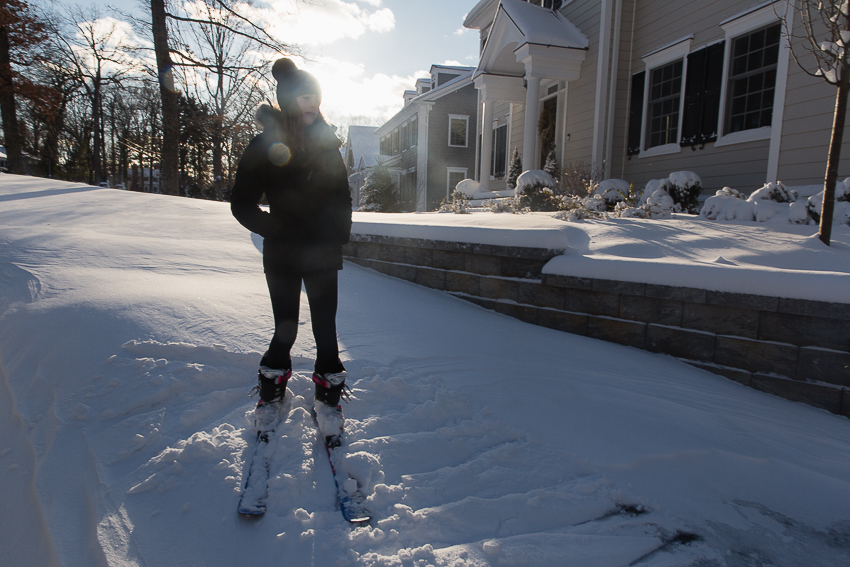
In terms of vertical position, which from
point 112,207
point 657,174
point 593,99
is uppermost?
point 593,99

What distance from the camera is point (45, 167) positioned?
30.9 metres

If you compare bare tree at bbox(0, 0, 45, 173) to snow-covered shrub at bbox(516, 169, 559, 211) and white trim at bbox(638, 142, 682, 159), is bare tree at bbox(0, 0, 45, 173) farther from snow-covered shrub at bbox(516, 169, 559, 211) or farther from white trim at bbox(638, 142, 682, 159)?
white trim at bbox(638, 142, 682, 159)

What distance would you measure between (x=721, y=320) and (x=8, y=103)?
59.1 ft

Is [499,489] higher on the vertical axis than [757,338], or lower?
lower

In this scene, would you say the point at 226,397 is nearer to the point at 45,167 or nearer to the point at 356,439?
the point at 356,439

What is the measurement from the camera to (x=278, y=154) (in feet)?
7.00

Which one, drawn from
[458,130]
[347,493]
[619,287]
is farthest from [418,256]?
[458,130]

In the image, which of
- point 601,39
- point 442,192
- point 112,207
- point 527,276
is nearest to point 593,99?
point 601,39

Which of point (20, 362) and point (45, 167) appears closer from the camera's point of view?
point (20, 362)

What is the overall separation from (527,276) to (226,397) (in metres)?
2.43

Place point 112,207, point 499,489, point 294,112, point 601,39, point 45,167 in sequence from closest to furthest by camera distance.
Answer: point 499,489 → point 294,112 → point 112,207 → point 601,39 → point 45,167

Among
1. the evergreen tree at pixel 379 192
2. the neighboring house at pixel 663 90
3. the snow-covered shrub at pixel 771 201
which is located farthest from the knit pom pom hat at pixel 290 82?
the evergreen tree at pixel 379 192

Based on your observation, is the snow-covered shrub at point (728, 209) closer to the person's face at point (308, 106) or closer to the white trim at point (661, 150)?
the white trim at point (661, 150)

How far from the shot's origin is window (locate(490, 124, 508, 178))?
1468 centimetres
